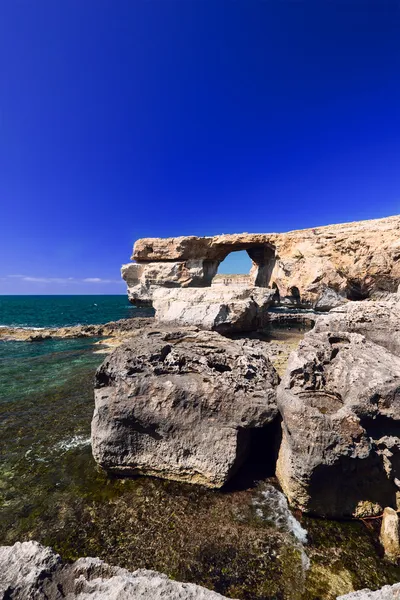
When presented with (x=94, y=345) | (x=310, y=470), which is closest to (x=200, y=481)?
(x=310, y=470)

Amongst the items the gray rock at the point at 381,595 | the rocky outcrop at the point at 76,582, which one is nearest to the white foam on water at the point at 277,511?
the gray rock at the point at 381,595

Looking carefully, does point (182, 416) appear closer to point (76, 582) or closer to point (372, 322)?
point (76, 582)

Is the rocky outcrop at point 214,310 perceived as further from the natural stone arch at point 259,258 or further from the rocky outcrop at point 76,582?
the natural stone arch at point 259,258

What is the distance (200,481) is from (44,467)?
10.00 feet

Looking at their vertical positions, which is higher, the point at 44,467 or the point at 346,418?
the point at 346,418

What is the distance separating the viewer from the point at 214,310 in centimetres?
1066

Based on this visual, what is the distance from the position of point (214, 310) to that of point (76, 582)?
355 inches

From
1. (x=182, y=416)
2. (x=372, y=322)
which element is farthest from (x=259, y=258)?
(x=182, y=416)

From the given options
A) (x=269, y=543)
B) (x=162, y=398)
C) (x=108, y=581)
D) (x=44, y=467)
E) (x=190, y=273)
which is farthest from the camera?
(x=190, y=273)

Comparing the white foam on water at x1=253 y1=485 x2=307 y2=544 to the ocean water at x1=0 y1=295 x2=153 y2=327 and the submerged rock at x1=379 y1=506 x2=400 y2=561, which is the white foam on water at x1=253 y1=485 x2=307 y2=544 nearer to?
the submerged rock at x1=379 y1=506 x2=400 y2=561

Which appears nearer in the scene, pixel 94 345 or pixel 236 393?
pixel 236 393

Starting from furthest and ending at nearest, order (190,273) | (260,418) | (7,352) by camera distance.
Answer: (190,273) → (7,352) → (260,418)

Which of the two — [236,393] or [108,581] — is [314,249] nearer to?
[236,393]

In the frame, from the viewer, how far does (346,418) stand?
332cm
